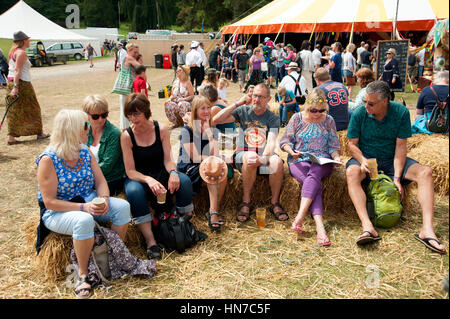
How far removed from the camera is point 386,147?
12.0 ft

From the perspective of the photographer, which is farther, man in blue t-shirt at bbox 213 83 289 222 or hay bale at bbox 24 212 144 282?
man in blue t-shirt at bbox 213 83 289 222

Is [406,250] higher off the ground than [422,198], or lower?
lower

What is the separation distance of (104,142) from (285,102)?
5151mm

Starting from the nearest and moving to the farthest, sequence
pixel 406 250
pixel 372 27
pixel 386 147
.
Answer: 1. pixel 406 250
2. pixel 386 147
3. pixel 372 27

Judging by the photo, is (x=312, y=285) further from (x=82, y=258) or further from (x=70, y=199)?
(x=70, y=199)

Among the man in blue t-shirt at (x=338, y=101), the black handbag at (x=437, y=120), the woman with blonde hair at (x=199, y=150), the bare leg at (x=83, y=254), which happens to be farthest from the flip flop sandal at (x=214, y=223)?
the black handbag at (x=437, y=120)

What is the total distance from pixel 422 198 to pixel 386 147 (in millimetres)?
636

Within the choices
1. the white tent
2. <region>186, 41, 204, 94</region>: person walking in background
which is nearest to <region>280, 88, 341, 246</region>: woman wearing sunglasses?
<region>186, 41, 204, 94</region>: person walking in background

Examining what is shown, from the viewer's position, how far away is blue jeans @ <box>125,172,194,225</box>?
3.21 m

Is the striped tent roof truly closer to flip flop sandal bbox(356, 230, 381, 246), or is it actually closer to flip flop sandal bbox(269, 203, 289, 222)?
flip flop sandal bbox(269, 203, 289, 222)

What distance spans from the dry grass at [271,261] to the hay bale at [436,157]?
0.17 m

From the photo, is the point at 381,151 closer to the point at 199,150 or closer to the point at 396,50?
the point at 199,150
